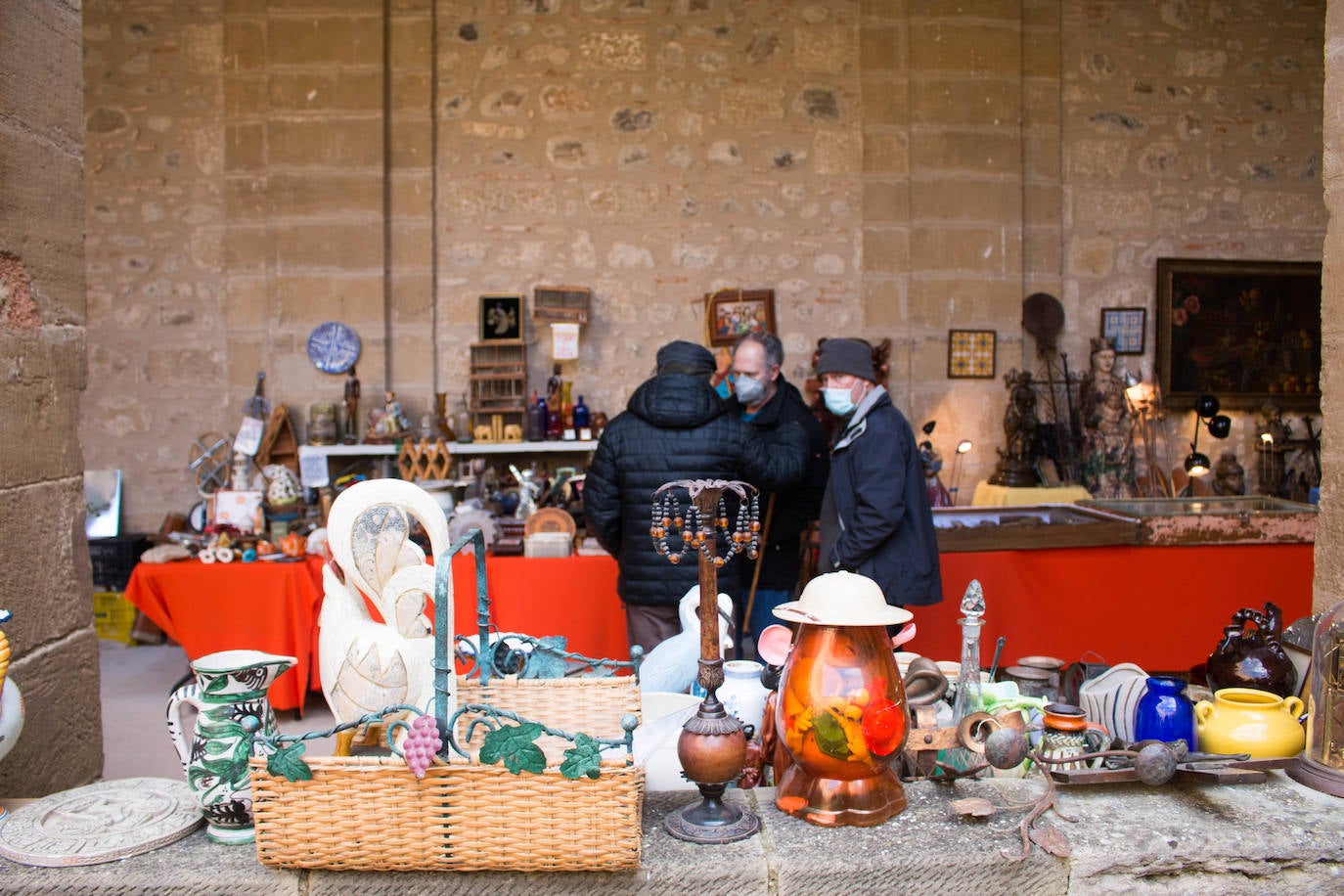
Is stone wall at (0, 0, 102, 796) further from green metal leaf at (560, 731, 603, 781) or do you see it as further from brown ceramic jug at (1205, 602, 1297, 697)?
brown ceramic jug at (1205, 602, 1297, 697)

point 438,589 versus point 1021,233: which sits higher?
point 1021,233

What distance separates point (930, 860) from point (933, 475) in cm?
446

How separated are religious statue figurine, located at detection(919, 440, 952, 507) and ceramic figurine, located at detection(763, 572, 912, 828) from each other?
4144 millimetres

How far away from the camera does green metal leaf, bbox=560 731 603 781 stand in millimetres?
1873

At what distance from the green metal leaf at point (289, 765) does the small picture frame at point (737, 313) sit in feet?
16.4

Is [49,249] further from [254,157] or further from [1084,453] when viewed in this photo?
[1084,453]

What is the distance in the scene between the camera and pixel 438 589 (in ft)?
6.32

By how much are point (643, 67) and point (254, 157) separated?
2419 millimetres

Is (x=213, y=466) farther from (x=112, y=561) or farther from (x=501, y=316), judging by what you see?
(x=501, y=316)

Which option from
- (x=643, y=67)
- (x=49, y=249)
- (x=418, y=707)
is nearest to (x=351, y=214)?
(x=643, y=67)

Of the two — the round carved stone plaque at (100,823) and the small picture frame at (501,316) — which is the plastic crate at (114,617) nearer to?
the small picture frame at (501,316)

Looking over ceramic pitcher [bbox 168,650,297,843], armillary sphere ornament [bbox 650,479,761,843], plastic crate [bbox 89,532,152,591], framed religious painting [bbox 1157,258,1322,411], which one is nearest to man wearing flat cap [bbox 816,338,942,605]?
armillary sphere ornament [bbox 650,479,761,843]

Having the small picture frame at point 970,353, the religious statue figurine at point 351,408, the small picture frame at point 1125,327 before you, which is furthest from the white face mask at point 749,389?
the small picture frame at point 1125,327

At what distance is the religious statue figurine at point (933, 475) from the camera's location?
20.2 feet
